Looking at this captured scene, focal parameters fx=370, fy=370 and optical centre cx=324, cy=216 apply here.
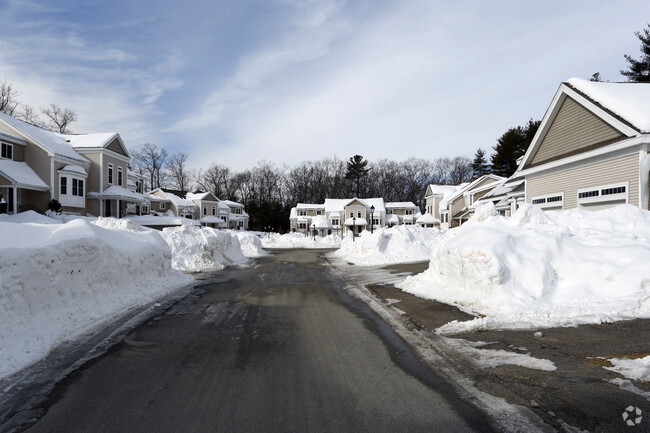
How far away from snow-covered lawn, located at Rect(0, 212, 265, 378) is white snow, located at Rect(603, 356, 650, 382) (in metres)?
7.28

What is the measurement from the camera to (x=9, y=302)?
18.1ft

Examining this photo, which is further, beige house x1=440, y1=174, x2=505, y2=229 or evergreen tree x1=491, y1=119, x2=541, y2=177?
evergreen tree x1=491, y1=119, x2=541, y2=177

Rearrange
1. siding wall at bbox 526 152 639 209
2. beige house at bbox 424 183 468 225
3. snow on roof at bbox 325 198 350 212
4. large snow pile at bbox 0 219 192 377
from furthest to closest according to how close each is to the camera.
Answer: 1. snow on roof at bbox 325 198 350 212
2. beige house at bbox 424 183 468 225
3. siding wall at bbox 526 152 639 209
4. large snow pile at bbox 0 219 192 377

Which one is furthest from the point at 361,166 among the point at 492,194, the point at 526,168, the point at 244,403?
the point at 244,403

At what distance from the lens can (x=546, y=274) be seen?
768 cm

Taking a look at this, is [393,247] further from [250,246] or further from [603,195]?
[250,246]

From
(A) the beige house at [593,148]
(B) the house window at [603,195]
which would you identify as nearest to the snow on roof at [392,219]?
(A) the beige house at [593,148]

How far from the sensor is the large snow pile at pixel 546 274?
6.53m

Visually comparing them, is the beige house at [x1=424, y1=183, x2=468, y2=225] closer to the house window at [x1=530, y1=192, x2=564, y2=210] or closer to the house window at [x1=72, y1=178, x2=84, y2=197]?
the house window at [x1=530, y1=192, x2=564, y2=210]

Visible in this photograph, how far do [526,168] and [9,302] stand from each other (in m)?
20.5

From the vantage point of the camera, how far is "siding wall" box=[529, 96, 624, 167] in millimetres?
13920

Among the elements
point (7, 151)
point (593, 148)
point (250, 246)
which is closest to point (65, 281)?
point (593, 148)

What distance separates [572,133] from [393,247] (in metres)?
10.6

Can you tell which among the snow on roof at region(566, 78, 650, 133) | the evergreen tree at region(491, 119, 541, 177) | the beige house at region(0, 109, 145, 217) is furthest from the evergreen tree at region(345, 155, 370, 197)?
the snow on roof at region(566, 78, 650, 133)
